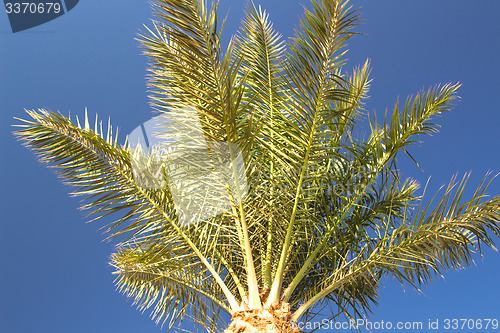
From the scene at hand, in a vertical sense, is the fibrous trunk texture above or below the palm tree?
below

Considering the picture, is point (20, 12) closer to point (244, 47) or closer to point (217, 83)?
point (244, 47)

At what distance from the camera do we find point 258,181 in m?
5.46

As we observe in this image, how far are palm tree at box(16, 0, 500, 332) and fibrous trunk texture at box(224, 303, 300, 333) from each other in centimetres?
2

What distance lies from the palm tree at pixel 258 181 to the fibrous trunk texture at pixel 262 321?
0.02 metres

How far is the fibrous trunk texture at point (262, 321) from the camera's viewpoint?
443 cm

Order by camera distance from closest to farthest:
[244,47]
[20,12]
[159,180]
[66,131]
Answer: [66,131] < [159,180] < [244,47] < [20,12]

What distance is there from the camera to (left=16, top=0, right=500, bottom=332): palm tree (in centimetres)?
431

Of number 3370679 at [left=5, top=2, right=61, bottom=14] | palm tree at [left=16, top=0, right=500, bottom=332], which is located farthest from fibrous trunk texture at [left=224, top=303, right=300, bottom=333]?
number 3370679 at [left=5, top=2, right=61, bottom=14]

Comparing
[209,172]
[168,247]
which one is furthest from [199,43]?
[168,247]

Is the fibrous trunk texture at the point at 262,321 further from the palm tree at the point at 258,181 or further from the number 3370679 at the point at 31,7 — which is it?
the number 3370679 at the point at 31,7

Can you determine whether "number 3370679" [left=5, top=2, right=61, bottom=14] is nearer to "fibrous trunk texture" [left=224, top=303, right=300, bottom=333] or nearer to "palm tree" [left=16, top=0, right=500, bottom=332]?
"palm tree" [left=16, top=0, right=500, bottom=332]

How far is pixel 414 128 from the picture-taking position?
521 cm

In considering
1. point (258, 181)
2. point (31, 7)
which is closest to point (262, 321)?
point (258, 181)

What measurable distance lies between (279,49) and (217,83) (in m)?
2.26
